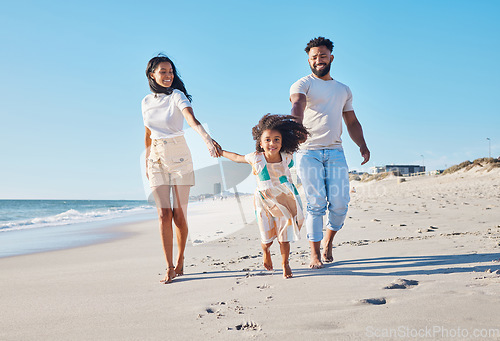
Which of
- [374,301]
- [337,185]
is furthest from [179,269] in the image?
[374,301]

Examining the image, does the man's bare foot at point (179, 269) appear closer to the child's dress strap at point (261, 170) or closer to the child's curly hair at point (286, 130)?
the child's dress strap at point (261, 170)

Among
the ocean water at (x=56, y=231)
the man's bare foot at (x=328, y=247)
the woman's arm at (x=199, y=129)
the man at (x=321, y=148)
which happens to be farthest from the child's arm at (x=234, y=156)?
the ocean water at (x=56, y=231)

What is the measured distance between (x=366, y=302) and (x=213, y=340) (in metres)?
0.95

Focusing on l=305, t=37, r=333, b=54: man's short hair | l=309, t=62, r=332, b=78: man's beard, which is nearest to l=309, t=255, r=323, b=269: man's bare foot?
l=309, t=62, r=332, b=78: man's beard

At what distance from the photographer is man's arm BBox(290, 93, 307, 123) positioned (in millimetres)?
3577

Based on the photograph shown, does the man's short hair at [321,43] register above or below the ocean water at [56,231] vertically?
above

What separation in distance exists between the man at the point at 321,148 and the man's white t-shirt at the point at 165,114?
3.47 ft

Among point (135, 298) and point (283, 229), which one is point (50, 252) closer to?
point (135, 298)

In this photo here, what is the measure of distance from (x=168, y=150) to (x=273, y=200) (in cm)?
104

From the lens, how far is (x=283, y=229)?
10.8 feet

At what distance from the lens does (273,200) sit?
3375mm

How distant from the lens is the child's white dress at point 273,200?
3357 millimetres

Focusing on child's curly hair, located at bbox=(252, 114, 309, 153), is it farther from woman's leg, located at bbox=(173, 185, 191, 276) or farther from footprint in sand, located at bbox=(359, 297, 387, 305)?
footprint in sand, located at bbox=(359, 297, 387, 305)

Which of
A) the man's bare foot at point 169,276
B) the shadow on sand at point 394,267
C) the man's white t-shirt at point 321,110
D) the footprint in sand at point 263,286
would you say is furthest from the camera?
the man's white t-shirt at point 321,110
